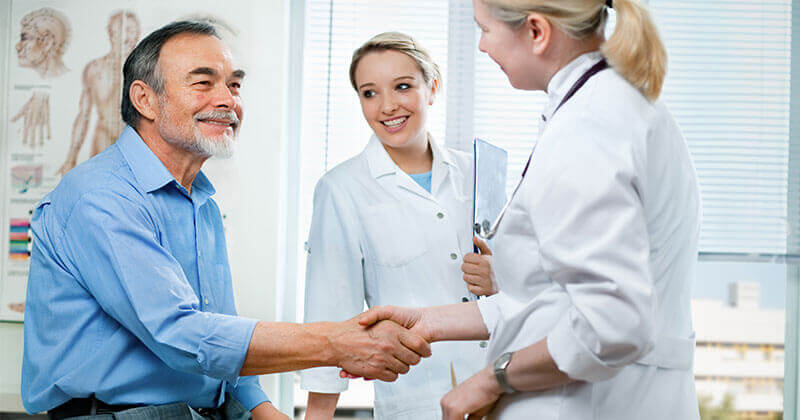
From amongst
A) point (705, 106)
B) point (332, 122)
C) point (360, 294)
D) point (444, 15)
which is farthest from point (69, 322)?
point (705, 106)

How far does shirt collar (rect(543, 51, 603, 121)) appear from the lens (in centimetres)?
107

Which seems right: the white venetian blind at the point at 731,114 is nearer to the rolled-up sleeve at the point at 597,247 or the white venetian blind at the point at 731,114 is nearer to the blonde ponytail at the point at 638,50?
the blonde ponytail at the point at 638,50

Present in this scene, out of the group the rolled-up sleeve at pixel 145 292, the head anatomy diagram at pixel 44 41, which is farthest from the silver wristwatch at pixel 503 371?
the head anatomy diagram at pixel 44 41

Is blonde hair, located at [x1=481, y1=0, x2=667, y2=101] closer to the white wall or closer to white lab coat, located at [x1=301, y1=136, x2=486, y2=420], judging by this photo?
white lab coat, located at [x1=301, y1=136, x2=486, y2=420]

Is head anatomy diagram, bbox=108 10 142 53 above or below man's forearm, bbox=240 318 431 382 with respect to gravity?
above

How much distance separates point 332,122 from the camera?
257cm

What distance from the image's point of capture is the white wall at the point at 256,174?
2.41 meters

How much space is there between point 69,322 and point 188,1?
1412 mm

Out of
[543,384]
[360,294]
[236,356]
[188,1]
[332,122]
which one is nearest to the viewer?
[543,384]

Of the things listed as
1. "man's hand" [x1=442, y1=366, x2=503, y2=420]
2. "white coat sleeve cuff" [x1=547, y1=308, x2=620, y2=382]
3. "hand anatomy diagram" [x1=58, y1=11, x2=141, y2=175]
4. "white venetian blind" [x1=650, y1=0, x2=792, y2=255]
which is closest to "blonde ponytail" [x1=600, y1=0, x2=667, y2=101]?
"white coat sleeve cuff" [x1=547, y1=308, x2=620, y2=382]

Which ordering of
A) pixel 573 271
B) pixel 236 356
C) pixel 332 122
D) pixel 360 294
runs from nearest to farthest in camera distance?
pixel 573 271, pixel 236 356, pixel 360 294, pixel 332 122

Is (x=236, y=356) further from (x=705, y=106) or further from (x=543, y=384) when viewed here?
(x=705, y=106)

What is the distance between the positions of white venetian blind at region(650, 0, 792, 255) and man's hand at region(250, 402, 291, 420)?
1.75 meters

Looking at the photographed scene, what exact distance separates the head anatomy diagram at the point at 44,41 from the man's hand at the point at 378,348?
64.1 inches
